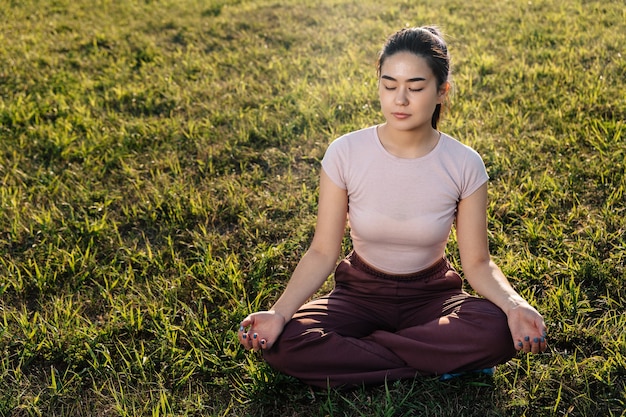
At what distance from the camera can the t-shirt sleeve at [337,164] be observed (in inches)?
118

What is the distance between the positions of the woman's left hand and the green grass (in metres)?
0.32

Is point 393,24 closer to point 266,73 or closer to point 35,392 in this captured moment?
point 266,73

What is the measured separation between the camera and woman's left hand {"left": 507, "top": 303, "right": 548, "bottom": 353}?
260 cm

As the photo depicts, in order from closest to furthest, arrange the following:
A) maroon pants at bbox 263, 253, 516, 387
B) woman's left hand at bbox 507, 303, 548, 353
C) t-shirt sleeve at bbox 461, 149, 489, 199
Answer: woman's left hand at bbox 507, 303, 548, 353, maroon pants at bbox 263, 253, 516, 387, t-shirt sleeve at bbox 461, 149, 489, 199

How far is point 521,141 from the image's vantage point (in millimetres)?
4879

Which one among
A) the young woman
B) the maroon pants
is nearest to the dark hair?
the young woman

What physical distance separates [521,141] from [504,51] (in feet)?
7.19

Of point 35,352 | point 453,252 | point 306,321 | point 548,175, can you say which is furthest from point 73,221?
point 548,175

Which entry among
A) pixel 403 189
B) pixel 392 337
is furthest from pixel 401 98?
pixel 392 337

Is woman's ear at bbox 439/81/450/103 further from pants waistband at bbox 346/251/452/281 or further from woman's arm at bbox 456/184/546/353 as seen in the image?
pants waistband at bbox 346/251/452/281

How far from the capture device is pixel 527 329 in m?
2.62

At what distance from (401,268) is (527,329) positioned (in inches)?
25.3

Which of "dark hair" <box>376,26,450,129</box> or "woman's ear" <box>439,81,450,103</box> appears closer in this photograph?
"dark hair" <box>376,26,450,129</box>

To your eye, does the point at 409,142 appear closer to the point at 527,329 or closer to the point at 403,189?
the point at 403,189
